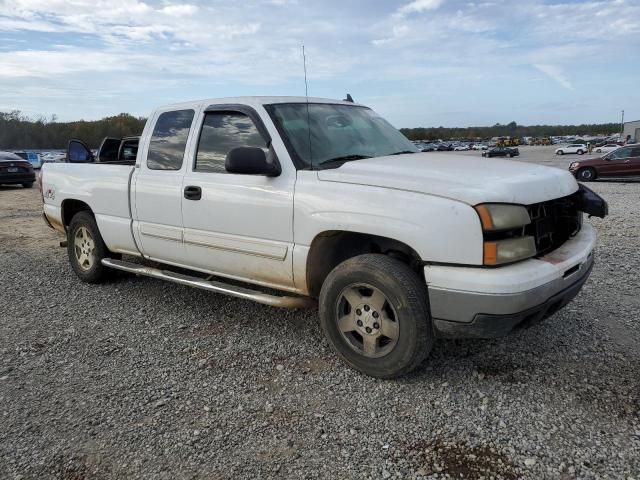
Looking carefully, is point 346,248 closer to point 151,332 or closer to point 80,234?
point 151,332

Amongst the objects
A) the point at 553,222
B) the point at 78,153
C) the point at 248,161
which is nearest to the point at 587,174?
the point at 553,222

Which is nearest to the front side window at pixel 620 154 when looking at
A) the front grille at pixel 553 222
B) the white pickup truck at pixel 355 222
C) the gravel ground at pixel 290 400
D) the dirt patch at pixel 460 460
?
the gravel ground at pixel 290 400

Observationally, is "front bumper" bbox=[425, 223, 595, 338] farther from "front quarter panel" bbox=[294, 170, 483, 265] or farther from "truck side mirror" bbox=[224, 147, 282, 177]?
"truck side mirror" bbox=[224, 147, 282, 177]

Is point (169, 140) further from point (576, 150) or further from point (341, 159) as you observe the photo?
point (576, 150)

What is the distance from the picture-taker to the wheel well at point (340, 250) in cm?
343

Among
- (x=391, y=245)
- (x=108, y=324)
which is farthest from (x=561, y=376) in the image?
(x=108, y=324)

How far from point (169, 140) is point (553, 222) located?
10.6 ft

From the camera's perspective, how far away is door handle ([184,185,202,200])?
414 cm

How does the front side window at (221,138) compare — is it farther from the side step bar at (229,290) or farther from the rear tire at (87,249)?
the rear tire at (87,249)

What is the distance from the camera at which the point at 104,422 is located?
9.78 feet

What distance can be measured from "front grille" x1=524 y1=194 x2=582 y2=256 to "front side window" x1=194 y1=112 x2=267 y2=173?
1.99m

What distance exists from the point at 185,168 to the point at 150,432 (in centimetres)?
223

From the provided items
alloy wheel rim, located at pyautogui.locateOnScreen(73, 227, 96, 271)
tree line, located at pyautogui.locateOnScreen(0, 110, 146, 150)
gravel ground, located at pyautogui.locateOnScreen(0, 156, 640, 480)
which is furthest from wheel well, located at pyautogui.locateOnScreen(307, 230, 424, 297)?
tree line, located at pyautogui.locateOnScreen(0, 110, 146, 150)

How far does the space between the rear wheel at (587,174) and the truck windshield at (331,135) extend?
1761cm
